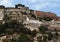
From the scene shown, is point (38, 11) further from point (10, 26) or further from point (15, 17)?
point (10, 26)

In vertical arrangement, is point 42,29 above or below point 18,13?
below

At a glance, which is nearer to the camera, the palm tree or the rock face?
the palm tree

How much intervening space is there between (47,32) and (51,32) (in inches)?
32.4

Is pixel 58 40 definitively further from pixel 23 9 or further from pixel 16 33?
pixel 23 9

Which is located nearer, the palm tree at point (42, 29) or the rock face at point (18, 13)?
the palm tree at point (42, 29)

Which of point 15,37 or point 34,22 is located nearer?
point 15,37

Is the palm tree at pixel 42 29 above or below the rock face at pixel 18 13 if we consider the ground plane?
below

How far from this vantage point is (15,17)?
206 feet

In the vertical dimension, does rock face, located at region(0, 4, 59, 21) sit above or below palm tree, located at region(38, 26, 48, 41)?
above

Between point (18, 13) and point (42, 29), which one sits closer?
point (42, 29)

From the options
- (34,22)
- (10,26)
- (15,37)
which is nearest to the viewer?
(15,37)

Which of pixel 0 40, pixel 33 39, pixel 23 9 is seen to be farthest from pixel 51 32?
pixel 23 9

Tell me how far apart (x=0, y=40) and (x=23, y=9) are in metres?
20.2

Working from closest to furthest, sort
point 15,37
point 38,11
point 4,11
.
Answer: point 15,37
point 4,11
point 38,11
